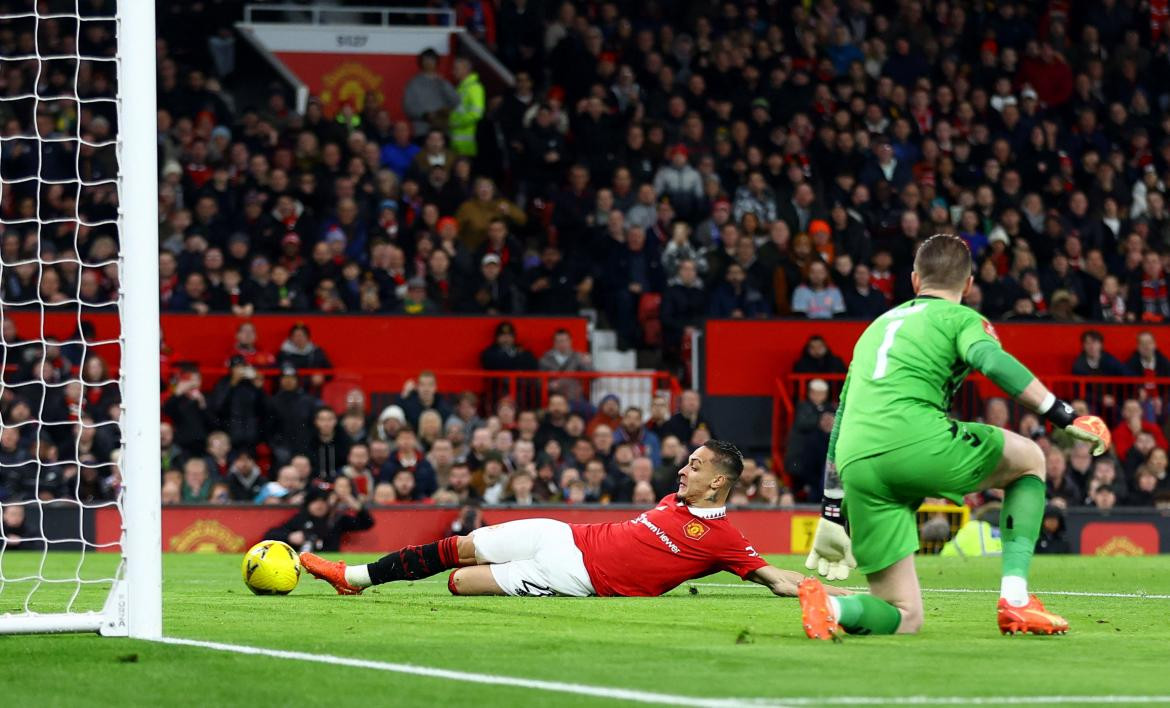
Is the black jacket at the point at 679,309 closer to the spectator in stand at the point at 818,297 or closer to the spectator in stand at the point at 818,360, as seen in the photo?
the spectator in stand at the point at 818,297

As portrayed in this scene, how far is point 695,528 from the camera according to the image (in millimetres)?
9883

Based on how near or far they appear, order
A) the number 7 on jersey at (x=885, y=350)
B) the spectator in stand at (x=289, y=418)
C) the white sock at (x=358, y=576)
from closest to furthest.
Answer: the number 7 on jersey at (x=885, y=350), the white sock at (x=358, y=576), the spectator in stand at (x=289, y=418)

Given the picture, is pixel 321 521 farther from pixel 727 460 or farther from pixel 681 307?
pixel 727 460

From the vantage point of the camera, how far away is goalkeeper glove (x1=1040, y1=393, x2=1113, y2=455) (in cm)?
745

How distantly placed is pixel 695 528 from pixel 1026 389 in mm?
2765

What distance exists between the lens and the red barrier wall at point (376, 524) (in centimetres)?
1877

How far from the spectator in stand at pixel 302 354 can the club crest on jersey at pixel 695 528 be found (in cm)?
1140

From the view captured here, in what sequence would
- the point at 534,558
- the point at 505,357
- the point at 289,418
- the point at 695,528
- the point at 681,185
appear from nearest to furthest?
1. the point at 695,528
2. the point at 534,558
3. the point at 289,418
4. the point at 505,357
5. the point at 681,185

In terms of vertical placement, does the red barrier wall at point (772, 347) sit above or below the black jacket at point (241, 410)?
above

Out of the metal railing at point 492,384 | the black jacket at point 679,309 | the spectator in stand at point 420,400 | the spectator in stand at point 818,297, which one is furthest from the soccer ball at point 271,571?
the spectator in stand at point 818,297

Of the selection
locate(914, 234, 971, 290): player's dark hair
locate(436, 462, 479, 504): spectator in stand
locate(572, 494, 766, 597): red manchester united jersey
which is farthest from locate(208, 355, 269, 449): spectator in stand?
locate(914, 234, 971, 290): player's dark hair

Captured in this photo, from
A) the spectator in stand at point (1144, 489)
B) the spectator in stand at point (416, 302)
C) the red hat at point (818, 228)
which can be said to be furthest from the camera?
the red hat at point (818, 228)

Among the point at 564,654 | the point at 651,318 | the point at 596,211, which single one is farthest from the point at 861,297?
the point at 564,654

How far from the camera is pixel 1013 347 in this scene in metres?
22.9
